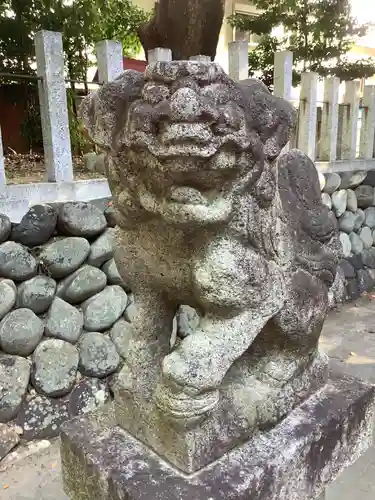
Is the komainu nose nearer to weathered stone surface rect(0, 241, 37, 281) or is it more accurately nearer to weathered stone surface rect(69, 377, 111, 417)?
weathered stone surface rect(0, 241, 37, 281)

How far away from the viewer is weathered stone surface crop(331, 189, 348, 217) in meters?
3.74

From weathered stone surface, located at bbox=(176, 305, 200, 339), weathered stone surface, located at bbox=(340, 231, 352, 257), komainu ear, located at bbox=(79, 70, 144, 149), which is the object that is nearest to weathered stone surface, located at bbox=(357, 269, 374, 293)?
weathered stone surface, located at bbox=(340, 231, 352, 257)

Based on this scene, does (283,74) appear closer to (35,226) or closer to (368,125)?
(368,125)

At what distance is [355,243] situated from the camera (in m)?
3.93

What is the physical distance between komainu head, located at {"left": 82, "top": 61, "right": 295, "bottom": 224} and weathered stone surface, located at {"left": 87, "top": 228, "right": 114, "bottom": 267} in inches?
58.1

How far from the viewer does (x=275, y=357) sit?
113cm

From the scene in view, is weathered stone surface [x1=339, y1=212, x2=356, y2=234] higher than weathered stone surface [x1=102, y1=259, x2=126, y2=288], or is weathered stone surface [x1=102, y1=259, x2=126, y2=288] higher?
weathered stone surface [x1=102, y1=259, x2=126, y2=288]

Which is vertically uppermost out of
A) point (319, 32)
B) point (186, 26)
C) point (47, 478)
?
point (319, 32)

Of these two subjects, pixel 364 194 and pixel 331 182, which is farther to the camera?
pixel 364 194

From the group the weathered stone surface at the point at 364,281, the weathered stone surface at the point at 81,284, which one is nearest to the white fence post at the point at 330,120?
the weathered stone surface at the point at 364,281

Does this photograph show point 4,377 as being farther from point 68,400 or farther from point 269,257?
point 269,257

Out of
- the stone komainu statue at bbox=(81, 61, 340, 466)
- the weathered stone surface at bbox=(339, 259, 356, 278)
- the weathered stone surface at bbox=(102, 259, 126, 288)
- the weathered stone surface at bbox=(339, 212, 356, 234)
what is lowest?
the weathered stone surface at bbox=(339, 259, 356, 278)

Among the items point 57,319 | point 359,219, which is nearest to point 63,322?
point 57,319

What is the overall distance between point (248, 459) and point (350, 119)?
3402 millimetres
